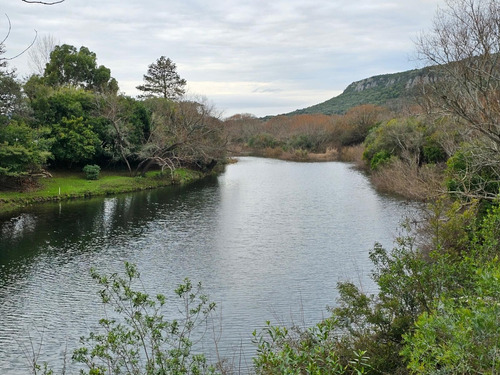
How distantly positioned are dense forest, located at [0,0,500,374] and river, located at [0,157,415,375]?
3.79ft

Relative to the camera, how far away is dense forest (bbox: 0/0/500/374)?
580 centimetres

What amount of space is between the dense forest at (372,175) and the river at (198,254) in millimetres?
1155

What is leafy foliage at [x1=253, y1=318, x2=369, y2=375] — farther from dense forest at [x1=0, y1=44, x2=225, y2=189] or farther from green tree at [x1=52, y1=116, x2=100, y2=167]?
green tree at [x1=52, y1=116, x2=100, y2=167]

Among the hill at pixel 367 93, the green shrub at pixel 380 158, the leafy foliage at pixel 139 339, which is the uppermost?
the hill at pixel 367 93

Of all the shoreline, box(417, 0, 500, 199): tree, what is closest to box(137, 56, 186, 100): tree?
the shoreline

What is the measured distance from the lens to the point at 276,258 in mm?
20625

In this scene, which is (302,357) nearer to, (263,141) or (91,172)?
(91,172)

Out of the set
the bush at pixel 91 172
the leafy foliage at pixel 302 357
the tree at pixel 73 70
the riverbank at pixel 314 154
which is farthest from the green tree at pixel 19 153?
the riverbank at pixel 314 154

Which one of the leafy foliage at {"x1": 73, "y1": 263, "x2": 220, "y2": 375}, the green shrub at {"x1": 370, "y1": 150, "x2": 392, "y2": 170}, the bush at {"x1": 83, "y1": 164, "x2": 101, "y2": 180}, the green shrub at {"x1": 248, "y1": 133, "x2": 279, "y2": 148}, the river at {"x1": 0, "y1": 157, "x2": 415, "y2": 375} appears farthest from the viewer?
the green shrub at {"x1": 248, "y1": 133, "x2": 279, "y2": 148}

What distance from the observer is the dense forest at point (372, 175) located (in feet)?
19.0

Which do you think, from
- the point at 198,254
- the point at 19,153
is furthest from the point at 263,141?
the point at 198,254

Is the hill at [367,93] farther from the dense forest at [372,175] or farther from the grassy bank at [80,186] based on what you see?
the grassy bank at [80,186]

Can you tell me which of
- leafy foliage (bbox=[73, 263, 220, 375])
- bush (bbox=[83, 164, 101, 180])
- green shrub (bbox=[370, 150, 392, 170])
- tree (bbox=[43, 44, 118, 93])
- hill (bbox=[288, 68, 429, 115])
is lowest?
leafy foliage (bbox=[73, 263, 220, 375])

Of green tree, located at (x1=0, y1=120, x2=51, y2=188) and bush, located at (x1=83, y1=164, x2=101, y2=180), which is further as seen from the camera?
bush, located at (x1=83, y1=164, x2=101, y2=180)
